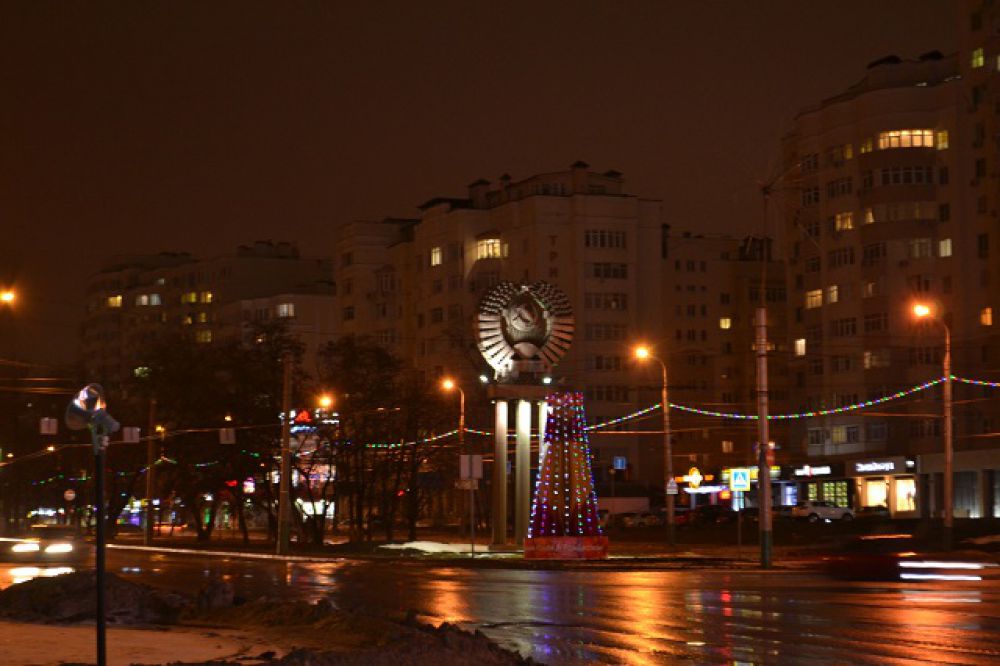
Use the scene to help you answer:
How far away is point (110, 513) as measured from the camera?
86.7m

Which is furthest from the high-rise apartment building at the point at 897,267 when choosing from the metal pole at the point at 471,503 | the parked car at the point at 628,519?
the metal pole at the point at 471,503

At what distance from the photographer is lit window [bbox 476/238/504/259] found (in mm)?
122375

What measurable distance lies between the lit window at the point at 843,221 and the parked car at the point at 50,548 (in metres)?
65.3

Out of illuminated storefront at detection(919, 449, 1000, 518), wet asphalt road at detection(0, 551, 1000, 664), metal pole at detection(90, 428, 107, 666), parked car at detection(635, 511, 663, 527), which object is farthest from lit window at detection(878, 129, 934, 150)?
metal pole at detection(90, 428, 107, 666)

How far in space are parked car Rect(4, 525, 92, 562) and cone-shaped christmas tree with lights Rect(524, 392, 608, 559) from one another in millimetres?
14163

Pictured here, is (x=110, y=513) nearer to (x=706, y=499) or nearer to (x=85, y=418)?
(x=706, y=499)

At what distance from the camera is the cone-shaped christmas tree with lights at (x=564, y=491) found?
45031 mm

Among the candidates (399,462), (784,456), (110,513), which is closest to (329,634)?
(399,462)

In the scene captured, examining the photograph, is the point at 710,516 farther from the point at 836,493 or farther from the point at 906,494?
the point at 836,493

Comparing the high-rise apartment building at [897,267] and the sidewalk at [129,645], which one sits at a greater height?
the high-rise apartment building at [897,267]

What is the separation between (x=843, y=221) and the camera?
99.6 meters

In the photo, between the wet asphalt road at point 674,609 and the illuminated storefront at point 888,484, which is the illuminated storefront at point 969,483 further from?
the wet asphalt road at point 674,609

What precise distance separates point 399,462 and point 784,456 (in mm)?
50618

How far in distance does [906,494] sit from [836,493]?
780cm
